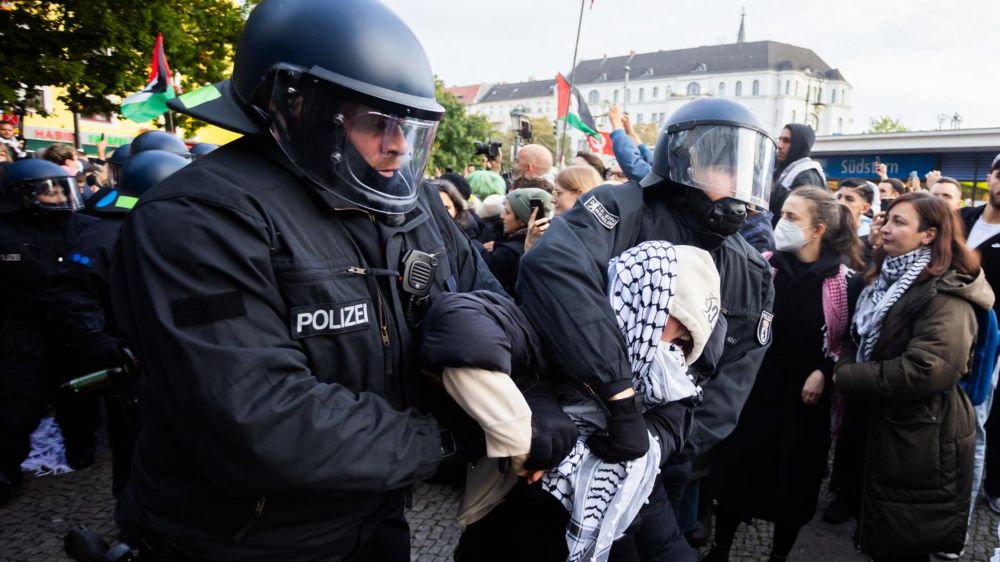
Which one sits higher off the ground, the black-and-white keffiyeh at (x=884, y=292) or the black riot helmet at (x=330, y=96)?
the black riot helmet at (x=330, y=96)

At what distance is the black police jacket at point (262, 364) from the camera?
1193mm

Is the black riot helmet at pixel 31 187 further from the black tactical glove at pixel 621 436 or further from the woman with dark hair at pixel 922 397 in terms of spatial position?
the woman with dark hair at pixel 922 397

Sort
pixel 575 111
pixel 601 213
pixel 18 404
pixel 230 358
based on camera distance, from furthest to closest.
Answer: pixel 575 111 < pixel 18 404 < pixel 601 213 < pixel 230 358

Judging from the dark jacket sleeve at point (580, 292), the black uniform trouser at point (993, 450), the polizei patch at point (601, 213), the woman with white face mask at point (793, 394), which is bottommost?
the black uniform trouser at point (993, 450)

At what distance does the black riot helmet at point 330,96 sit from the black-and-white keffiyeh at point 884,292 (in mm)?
2695

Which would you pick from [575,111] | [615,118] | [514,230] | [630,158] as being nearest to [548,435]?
[630,158]

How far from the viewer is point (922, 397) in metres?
3.00

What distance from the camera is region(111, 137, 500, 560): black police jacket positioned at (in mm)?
1193

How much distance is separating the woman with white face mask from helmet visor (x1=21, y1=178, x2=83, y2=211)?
4249 millimetres

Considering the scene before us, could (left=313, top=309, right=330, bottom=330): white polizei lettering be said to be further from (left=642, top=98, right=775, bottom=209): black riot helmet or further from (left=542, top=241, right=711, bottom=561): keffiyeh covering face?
(left=642, top=98, right=775, bottom=209): black riot helmet

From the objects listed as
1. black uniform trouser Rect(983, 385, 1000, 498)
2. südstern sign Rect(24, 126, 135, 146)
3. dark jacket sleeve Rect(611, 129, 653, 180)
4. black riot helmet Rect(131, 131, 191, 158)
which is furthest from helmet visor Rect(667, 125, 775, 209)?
südstern sign Rect(24, 126, 135, 146)

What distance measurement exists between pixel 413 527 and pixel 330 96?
9.87ft

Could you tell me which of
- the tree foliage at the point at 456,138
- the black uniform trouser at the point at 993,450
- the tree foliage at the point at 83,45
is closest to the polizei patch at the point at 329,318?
the black uniform trouser at the point at 993,450

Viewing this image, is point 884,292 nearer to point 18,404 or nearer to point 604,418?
point 604,418
